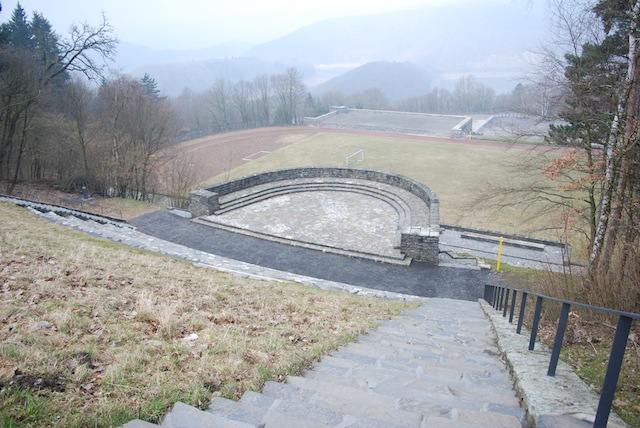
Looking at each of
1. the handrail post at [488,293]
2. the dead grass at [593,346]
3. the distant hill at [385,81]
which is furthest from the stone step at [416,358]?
the distant hill at [385,81]

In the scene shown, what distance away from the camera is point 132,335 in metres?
3.81

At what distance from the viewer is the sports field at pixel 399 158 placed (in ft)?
75.4

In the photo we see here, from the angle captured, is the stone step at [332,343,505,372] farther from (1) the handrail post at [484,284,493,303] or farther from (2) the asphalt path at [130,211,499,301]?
(2) the asphalt path at [130,211,499,301]

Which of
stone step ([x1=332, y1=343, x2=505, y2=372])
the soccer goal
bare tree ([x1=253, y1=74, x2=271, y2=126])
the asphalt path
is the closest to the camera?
stone step ([x1=332, y1=343, x2=505, y2=372])

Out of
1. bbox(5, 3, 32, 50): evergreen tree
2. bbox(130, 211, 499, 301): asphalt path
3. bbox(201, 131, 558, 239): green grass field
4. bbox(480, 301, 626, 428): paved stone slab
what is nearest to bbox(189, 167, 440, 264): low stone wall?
bbox(130, 211, 499, 301): asphalt path

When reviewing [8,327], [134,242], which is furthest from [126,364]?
[134,242]

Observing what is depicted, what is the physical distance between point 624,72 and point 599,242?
4053 mm

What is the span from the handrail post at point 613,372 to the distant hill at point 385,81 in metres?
130

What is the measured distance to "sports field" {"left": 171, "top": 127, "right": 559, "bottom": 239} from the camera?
75.4ft

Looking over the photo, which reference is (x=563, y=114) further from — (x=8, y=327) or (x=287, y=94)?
(x=287, y=94)

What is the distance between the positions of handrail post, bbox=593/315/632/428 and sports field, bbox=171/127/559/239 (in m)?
19.3

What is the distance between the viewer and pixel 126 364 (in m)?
3.09

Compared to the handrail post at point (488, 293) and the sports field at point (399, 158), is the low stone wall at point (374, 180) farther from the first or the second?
the sports field at point (399, 158)

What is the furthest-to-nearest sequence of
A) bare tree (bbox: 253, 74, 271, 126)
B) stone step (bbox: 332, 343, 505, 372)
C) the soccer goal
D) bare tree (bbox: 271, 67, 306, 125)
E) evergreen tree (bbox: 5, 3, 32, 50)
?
1. bare tree (bbox: 253, 74, 271, 126)
2. bare tree (bbox: 271, 67, 306, 125)
3. evergreen tree (bbox: 5, 3, 32, 50)
4. the soccer goal
5. stone step (bbox: 332, 343, 505, 372)
